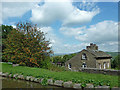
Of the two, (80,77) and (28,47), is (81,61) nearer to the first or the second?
(28,47)

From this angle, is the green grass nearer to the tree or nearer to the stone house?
the tree

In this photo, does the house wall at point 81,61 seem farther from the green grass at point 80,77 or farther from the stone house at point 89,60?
the green grass at point 80,77

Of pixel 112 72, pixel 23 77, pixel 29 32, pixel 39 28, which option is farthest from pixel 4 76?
pixel 112 72

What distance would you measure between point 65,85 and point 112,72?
19.6 ft

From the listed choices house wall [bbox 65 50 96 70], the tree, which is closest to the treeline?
the tree

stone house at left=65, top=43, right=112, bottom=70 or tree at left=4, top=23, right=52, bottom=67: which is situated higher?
tree at left=4, top=23, right=52, bottom=67

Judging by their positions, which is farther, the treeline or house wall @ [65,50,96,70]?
house wall @ [65,50,96,70]

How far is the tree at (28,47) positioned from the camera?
15.2 metres

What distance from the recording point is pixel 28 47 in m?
15.2

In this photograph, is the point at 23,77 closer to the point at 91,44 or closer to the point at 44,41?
the point at 44,41

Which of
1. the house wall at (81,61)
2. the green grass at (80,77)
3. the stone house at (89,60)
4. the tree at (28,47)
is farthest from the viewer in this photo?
the house wall at (81,61)

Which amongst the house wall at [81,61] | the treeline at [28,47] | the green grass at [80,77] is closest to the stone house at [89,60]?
the house wall at [81,61]

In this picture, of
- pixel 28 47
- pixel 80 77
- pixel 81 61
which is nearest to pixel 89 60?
pixel 81 61

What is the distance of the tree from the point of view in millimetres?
15219
